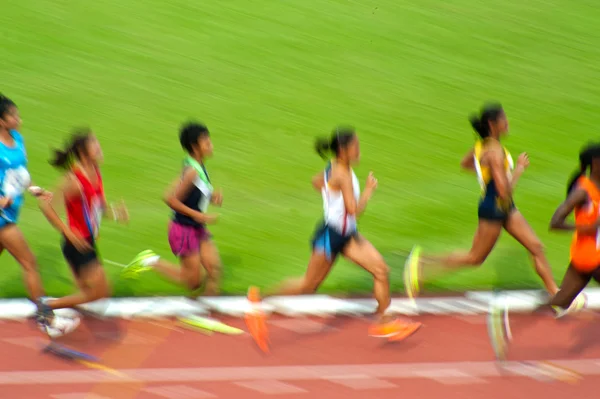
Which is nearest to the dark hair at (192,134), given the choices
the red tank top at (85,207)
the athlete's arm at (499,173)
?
the red tank top at (85,207)

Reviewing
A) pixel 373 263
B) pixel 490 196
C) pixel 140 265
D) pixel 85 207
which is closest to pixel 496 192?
pixel 490 196

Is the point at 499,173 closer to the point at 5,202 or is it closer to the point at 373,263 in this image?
the point at 373,263

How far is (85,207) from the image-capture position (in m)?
7.21

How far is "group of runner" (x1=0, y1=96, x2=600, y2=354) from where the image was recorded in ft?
23.2

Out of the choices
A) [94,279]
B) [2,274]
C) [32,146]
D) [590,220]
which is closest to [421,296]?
[590,220]

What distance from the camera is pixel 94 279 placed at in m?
7.30

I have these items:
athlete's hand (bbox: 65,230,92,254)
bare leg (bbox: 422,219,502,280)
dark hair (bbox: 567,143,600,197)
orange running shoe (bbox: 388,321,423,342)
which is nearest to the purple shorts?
athlete's hand (bbox: 65,230,92,254)

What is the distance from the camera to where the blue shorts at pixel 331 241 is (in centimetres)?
732

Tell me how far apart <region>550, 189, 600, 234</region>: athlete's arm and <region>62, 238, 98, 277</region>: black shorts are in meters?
3.66

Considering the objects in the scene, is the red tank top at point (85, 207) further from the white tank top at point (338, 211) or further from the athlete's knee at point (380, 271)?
the athlete's knee at point (380, 271)

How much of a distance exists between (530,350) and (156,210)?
15.3 feet

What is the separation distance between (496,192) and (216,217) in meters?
2.38

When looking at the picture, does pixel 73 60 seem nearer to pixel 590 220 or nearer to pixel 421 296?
pixel 421 296

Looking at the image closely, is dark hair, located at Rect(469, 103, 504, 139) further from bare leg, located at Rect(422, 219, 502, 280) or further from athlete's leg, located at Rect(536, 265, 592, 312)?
athlete's leg, located at Rect(536, 265, 592, 312)
